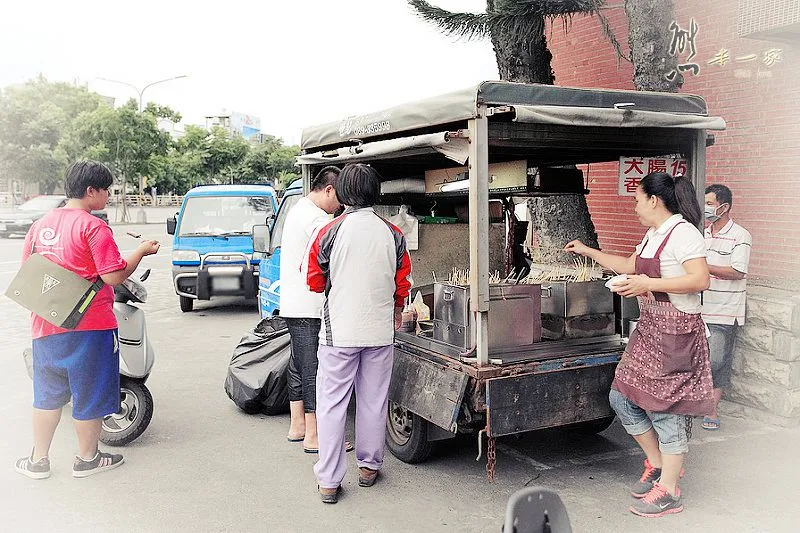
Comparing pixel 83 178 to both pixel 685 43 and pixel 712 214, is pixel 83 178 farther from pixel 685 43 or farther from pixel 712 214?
pixel 685 43

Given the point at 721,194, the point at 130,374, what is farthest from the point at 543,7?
the point at 130,374

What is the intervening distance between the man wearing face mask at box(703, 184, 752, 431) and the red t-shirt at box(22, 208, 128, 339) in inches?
166

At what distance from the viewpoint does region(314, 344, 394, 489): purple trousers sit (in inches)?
166

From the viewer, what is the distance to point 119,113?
34.1 meters

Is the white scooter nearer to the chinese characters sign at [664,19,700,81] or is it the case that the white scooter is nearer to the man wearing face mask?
the man wearing face mask

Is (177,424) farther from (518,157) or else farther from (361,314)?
(518,157)

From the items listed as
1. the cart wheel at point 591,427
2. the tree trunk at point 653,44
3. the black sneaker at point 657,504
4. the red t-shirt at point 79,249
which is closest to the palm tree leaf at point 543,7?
the tree trunk at point 653,44

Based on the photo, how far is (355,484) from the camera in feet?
14.9

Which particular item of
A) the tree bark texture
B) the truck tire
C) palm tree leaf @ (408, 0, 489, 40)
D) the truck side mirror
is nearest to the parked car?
the truck tire

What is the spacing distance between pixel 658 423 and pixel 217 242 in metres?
8.09

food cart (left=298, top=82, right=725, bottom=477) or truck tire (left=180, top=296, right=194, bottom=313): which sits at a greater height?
food cart (left=298, top=82, right=725, bottom=477)

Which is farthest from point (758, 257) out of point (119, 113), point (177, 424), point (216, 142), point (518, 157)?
point (216, 142)

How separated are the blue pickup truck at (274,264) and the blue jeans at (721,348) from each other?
3898 millimetres

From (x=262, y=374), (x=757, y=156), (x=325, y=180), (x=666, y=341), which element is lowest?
(x=262, y=374)
